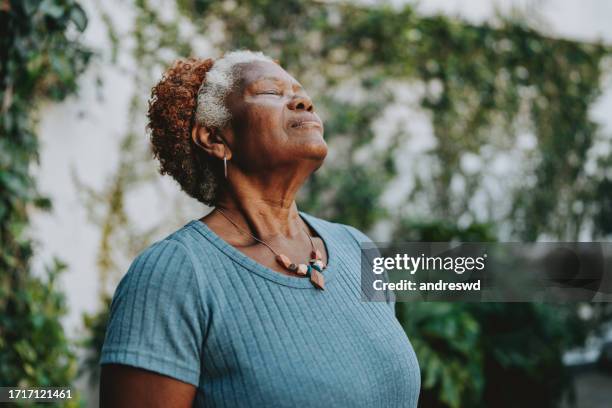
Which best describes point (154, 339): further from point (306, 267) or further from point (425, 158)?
point (425, 158)

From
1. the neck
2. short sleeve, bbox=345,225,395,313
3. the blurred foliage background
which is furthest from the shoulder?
the blurred foliage background

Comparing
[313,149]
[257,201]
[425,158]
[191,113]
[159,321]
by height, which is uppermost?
[425,158]

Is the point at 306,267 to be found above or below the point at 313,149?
below

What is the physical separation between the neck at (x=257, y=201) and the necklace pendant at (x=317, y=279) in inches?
6.0

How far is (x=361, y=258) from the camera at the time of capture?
162 cm

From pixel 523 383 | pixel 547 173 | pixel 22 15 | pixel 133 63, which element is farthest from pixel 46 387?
pixel 547 173

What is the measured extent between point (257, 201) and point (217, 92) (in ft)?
0.95

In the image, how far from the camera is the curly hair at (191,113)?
4.83 feet

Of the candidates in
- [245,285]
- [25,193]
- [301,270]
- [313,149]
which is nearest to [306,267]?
[301,270]

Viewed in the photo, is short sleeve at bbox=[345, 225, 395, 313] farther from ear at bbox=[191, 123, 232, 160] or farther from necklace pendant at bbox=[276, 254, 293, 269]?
ear at bbox=[191, 123, 232, 160]

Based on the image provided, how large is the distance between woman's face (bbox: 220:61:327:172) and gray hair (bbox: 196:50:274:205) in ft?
0.08

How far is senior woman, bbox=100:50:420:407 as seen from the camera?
112 centimetres

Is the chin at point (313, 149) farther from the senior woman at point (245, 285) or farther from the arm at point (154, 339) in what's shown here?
the arm at point (154, 339)

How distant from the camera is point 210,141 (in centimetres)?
148
